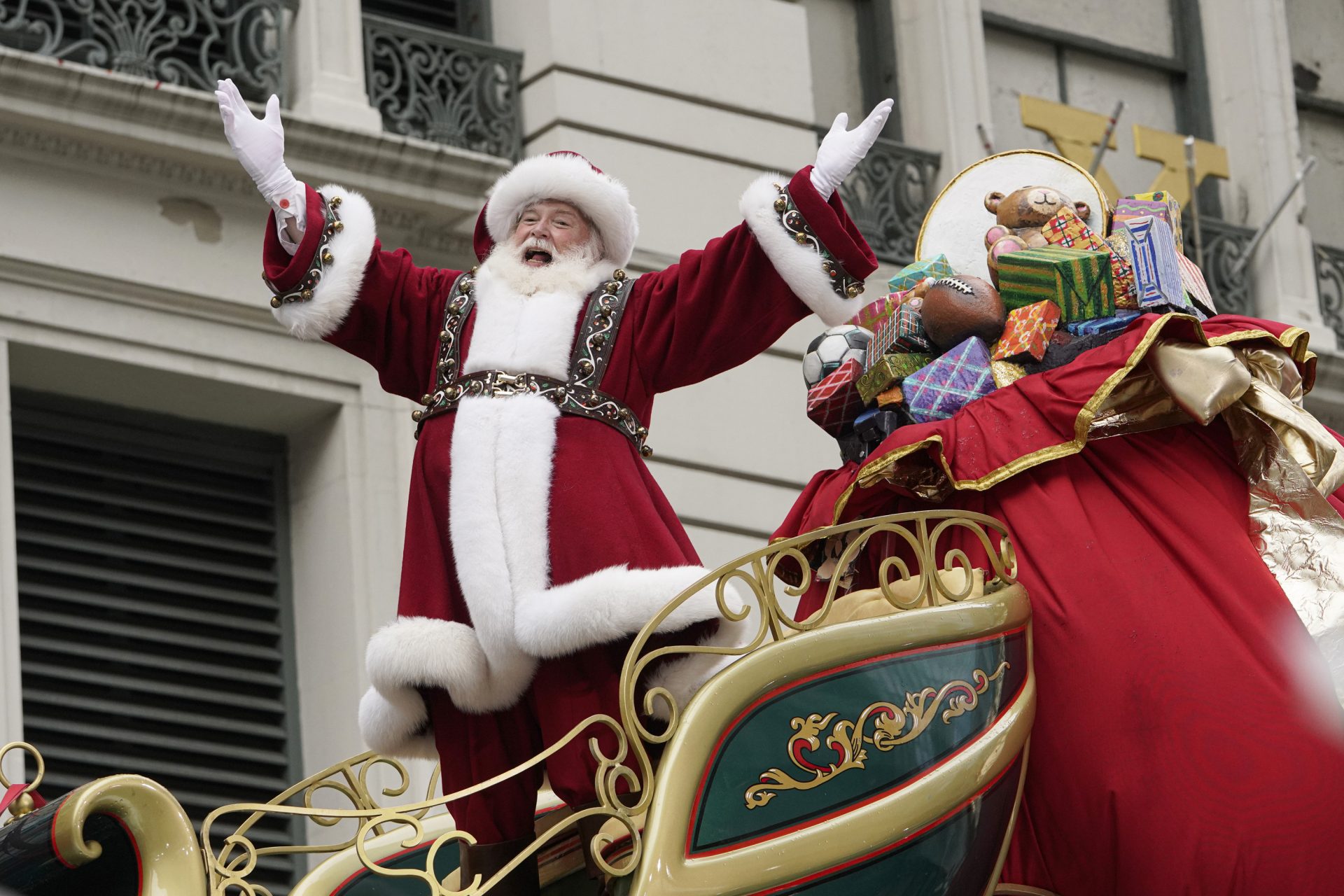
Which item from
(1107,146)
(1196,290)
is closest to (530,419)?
(1196,290)

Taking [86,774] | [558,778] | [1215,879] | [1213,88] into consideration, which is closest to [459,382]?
[558,778]

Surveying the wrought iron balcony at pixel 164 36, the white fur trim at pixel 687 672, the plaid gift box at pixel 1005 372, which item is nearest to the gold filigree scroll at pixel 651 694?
the white fur trim at pixel 687 672

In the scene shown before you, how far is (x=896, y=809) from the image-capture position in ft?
26.2

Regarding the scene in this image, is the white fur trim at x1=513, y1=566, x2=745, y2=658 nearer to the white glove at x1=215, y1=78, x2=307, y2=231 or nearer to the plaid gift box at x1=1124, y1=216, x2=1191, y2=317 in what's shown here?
the white glove at x1=215, y1=78, x2=307, y2=231

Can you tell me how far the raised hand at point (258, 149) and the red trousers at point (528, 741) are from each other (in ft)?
4.60

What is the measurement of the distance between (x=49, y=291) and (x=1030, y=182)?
11.9ft

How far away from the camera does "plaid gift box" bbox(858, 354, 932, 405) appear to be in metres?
9.12

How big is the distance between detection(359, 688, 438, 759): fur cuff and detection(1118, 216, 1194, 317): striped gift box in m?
2.16

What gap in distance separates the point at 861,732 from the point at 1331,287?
8020mm

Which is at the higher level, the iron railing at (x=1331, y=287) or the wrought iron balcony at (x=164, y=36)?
the iron railing at (x=1331, y=287)

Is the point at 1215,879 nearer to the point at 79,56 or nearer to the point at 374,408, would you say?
the point at 374,408

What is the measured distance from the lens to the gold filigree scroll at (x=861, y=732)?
7914 millimetres

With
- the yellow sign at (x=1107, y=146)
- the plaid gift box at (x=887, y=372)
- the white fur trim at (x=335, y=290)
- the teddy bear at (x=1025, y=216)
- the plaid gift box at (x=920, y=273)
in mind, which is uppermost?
the yellow sign at (x=1107, y=146)

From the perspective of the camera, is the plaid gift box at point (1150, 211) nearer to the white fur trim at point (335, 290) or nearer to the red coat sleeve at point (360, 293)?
the red coat sleeve at point (360, 293)
